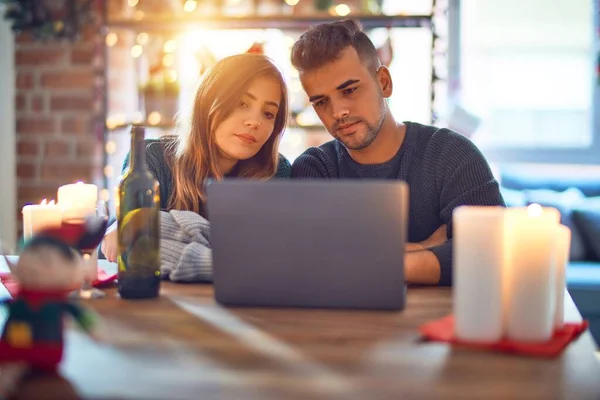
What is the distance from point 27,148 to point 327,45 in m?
2.22

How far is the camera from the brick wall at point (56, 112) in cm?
358

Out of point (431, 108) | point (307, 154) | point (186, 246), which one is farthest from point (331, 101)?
point (431, 108)

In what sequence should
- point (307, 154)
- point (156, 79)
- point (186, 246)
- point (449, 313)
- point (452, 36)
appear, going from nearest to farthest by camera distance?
1. point (449, 313)
2. point (186, 246)
3. point (307, 154)
4. point (156, 79)
5. point (452, 36)

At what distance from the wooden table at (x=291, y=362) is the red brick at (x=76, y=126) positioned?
2590 millimetres

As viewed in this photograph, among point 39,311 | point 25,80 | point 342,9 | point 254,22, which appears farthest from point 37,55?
point 39,311

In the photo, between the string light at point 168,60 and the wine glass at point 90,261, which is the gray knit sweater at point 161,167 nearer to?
the wine glass at point 90,261

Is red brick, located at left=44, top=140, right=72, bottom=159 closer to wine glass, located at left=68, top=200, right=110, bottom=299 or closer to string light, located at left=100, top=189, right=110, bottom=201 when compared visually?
string light, located at left=100, top=189, right=110, bottom=201

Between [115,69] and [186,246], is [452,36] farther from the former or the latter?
[186,246]

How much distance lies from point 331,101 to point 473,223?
102 centimetres

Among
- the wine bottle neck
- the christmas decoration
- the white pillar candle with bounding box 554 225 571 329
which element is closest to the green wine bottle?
the wine bottle neck

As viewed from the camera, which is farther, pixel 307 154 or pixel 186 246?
pixel 307 154

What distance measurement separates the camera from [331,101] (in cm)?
193

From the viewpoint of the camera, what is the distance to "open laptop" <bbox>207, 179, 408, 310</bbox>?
108 cm

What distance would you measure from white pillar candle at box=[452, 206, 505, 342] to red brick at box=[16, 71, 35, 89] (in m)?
3.09
